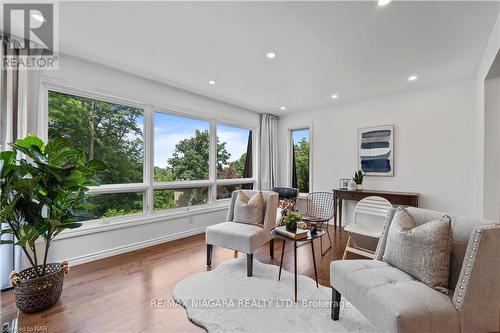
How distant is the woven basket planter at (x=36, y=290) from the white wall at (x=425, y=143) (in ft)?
15.2

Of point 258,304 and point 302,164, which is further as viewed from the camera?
point 302,164

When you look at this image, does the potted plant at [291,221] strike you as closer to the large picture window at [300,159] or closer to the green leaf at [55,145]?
the green leaf at [55,145]

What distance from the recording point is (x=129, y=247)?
3.35 m

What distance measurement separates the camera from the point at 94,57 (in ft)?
9.42

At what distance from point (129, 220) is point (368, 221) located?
4.17 meters

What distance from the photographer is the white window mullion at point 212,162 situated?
4609mm

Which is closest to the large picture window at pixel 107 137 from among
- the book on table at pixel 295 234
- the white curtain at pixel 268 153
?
the book on table at pixel 295 234

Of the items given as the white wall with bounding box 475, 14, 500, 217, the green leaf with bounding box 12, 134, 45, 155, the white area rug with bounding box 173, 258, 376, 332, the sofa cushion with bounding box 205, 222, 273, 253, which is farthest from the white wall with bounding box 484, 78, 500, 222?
the green leaf with bounding box 12, 134, 45, 155

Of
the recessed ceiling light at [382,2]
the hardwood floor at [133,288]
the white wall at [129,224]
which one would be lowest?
the hardwood floor at [133,288]

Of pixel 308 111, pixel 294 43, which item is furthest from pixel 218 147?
pixel 294 43

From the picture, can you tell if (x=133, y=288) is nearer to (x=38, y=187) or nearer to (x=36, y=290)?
(x=36, y=290)

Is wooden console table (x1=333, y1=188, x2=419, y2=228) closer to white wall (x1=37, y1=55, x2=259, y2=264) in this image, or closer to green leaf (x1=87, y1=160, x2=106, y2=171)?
white wall (x1=37, y1=55, x2=259, y2=264)

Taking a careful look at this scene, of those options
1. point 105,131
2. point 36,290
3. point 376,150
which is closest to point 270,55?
point 105,131

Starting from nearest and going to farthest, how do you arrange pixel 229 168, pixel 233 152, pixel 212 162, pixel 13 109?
pixel 13 109 → pixel 212 162 → pixel 229 168 → pixel 233 152
